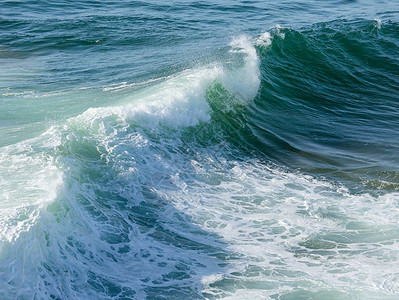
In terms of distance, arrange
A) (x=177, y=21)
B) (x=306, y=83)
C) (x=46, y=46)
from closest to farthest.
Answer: (x=306, y=83) < (x=46, y=46) < (x=177, y=21)

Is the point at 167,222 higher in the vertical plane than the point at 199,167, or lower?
lower

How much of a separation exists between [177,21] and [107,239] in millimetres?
14657

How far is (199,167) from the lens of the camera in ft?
30.1

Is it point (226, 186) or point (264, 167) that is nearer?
point (226, 186)

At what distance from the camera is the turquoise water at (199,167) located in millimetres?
6203

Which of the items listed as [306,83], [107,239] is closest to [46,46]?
[306,83]

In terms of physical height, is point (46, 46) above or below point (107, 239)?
above

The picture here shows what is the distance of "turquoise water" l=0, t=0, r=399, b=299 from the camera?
620 centimetres

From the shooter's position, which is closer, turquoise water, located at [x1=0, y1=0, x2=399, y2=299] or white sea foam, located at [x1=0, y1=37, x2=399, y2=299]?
white sea foam, located at [x1=0, y1=37, x2=399, y2=299]

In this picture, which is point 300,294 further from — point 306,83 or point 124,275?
point 306,83

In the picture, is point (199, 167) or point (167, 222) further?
point (199, 167)

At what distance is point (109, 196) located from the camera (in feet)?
25.3

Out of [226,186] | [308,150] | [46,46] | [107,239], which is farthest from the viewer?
[46,46]

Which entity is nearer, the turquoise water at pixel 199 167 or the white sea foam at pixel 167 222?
the white sea foam at pixel 167 222
